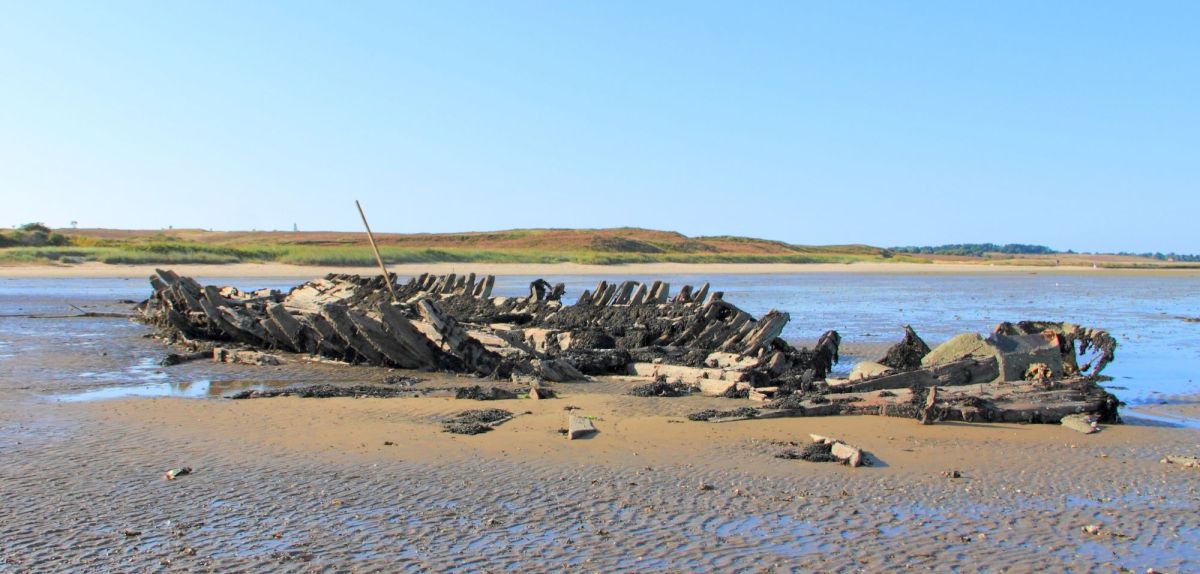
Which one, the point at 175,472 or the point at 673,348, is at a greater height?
the point at 673,348

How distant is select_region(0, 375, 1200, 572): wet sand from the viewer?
14.2 feet

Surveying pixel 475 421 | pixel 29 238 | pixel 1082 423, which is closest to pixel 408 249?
pixel 29 238

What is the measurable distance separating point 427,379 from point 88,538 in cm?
619

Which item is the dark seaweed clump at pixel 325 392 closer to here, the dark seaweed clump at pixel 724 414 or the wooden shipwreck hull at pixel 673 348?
the wooden shipwreck hull at pixel 673 348

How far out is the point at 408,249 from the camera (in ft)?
179

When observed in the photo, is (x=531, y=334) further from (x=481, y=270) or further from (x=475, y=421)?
(x=481, y=270)

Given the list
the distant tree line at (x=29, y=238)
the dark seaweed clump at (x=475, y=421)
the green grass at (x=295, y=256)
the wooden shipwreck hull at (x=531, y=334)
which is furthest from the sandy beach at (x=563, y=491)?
the distant tree line at (x=29, y=238)

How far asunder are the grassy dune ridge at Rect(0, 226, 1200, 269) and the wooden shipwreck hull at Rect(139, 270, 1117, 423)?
28.9 metres

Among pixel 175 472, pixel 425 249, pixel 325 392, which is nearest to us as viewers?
pixel 175 472

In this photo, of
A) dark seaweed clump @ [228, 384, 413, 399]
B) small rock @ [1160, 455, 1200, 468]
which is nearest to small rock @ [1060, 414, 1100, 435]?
small rock @ [1160, 455, 1200, 468]

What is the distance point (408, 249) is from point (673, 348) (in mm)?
44241

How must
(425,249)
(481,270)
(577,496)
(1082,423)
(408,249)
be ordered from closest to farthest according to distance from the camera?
(577,496) → (1082,423) → (481,270) → (408,249) → (425,249)

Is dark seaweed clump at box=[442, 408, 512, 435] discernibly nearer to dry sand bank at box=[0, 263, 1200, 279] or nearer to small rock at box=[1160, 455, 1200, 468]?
small rock at box=[1160, 455, 1200, 468]

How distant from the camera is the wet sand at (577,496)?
4336mm
